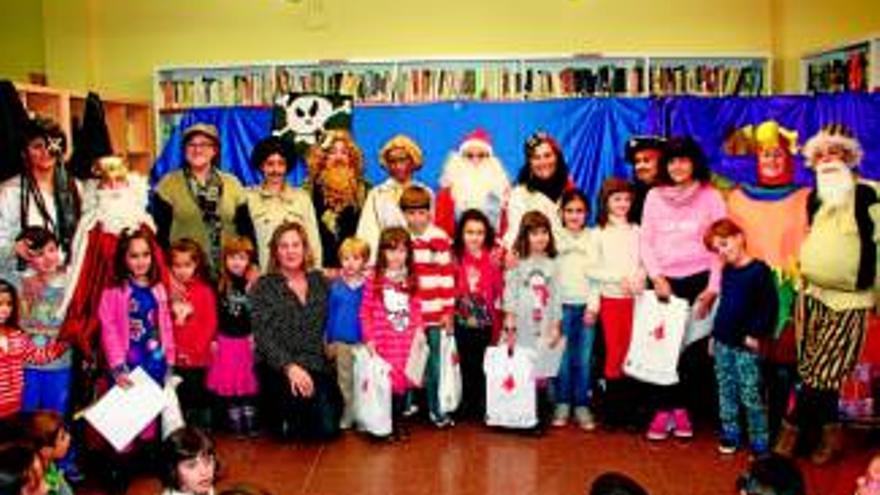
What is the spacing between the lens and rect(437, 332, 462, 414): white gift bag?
4605 millimetres

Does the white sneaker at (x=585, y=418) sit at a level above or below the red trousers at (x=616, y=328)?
below

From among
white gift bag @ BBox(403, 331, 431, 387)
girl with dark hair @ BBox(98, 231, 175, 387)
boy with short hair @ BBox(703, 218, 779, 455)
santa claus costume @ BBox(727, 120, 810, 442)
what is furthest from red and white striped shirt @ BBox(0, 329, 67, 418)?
santa claus costume @ BBox(727, 120, 810, 442)

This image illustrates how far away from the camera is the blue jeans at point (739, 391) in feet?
13.3

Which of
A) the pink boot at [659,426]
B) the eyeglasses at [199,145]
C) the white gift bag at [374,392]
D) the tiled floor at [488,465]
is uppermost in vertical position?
the eyeglasses at [199,145]

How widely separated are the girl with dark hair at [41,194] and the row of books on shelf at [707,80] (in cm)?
419

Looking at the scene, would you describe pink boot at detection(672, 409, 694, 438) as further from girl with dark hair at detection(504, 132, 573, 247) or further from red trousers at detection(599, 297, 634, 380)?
girl with dark hair at detection(504, 132, 573, 247)

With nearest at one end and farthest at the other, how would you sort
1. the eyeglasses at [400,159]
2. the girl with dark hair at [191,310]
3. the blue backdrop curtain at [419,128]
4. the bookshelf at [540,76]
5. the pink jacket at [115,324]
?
the pink jacket at [115,324] → the girl with dark hair at [191,310] → the eyeglasses at [400,159] → the blue backdrop curtain at [419,128] → the bookshelf at [540,76]

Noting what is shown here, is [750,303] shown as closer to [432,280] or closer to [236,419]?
[432,280]

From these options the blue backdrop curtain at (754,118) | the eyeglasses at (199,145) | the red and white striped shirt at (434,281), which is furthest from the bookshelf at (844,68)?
the eyeglasses at (199,145)

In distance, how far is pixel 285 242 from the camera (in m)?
4.46

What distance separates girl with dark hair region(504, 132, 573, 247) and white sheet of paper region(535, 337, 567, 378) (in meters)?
0.52

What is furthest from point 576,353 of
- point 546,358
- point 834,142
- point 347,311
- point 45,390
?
point 45,390

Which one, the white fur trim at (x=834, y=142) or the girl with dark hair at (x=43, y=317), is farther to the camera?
the white fur trim at (x=834, y=142)

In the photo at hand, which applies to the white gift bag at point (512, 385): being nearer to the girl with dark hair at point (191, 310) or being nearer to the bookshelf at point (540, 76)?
the girl with dark hair at point (191, 310)
